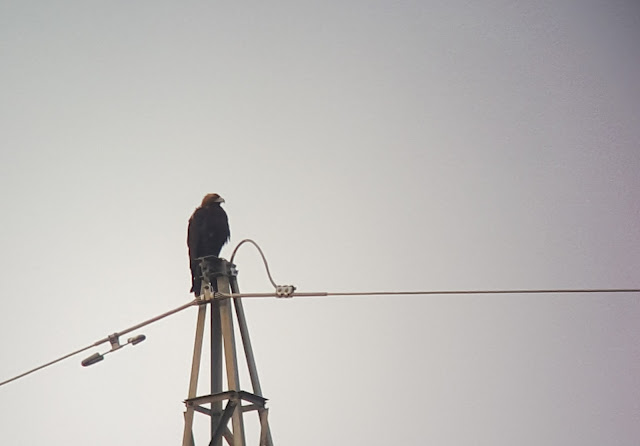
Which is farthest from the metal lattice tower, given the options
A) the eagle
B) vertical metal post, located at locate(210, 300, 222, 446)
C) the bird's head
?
the bird's head

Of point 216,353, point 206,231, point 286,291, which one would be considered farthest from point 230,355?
point 206,231

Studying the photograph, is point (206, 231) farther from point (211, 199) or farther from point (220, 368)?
point (220, 368)

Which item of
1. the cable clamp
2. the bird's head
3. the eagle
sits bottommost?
the cable clamp

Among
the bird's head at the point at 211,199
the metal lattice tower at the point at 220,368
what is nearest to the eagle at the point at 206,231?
the bird's head at the point at 211,199

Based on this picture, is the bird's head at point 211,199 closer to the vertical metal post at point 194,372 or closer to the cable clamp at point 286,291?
the vertical metal post at point 194,372

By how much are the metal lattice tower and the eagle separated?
0.52 metres

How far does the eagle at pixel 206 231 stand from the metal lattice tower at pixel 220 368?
0.52 metres

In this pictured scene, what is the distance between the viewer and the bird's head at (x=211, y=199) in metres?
10.1

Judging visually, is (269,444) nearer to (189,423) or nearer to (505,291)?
(189,423)

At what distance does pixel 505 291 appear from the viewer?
22.7ft

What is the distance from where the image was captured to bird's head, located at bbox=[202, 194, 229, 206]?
33.1 ft

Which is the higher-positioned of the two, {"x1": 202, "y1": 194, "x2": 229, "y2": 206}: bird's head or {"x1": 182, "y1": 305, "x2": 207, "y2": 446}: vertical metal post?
{"x1": 202, "y1": 194, "x2": 229, "y2": 206}: bird's head

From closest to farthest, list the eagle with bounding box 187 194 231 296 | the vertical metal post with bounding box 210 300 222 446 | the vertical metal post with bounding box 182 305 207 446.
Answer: the vertical metal post with bounding box 182 305 207 446, the vertical metal post with bounding box 210 300 222 446, the eagle with bounding box 187 194 231 296

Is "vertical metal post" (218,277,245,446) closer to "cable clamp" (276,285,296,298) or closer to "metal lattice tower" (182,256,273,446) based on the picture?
"metal lattice tower" (182,256,273,446)
